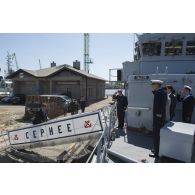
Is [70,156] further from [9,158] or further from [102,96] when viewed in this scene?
[102,96]

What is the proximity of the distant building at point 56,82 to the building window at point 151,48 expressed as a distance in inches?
864

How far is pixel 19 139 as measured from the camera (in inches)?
348

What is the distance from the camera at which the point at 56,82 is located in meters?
32.5

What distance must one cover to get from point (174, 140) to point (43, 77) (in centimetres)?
2922

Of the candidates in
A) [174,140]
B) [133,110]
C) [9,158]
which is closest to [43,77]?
[9,158]

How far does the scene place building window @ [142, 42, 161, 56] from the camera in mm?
8820

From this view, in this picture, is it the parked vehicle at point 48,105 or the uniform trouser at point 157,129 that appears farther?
the parked vehicle at point 48,105

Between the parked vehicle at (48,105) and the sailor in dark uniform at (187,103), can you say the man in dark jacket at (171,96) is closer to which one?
the sailor in dark uniform at (187,103)

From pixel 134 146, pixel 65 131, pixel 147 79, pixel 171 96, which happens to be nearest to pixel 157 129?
pixel 134 146

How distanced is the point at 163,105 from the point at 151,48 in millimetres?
4556

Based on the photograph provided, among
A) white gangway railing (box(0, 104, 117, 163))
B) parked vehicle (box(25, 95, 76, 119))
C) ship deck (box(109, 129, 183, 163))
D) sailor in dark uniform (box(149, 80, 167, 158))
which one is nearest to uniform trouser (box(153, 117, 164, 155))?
sailor in dark uniform (box(149, 80, 167, 158))

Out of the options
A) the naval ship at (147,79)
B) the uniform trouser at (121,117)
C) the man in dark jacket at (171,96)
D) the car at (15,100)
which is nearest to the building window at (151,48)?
the naval ship at (147,79)

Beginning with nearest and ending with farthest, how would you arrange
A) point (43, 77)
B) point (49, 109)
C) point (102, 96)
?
point (49, 109)
point (43, 77)
point (102, 96)

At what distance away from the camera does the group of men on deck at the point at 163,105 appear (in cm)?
486
